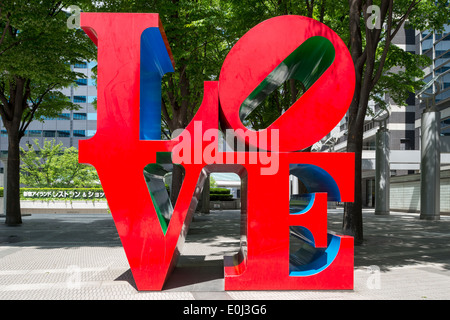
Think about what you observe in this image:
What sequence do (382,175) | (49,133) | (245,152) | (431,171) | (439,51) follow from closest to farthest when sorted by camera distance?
(245,152), (431,171), (382,175), (439,51), (49,133)

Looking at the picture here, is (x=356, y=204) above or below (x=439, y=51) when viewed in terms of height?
below

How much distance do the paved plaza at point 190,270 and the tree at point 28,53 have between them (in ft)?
16.5

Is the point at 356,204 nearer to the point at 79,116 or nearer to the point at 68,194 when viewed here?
the point at 68,194

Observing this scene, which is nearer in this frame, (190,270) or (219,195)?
(190,270)

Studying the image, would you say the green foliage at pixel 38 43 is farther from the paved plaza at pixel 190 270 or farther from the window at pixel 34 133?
the window at pixel 34 133

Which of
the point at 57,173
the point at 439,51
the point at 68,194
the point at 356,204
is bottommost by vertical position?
the point at 68,194

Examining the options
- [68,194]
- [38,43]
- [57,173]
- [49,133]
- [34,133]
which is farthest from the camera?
[49,133]

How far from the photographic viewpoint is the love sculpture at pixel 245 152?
6355 millimetres

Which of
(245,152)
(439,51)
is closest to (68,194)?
(245,152)

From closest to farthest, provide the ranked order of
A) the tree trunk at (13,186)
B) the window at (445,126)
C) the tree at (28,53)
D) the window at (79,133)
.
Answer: the tree at (28,53)
the tree trunk at (13,186)
the window at (445,126)
the window at (79,133)

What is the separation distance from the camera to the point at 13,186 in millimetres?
16609

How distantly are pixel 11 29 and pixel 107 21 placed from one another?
41.2 ft

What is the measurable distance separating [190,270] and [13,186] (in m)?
12.4

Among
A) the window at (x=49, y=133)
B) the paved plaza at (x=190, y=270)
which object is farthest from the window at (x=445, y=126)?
the window at (x=49, y=133)
